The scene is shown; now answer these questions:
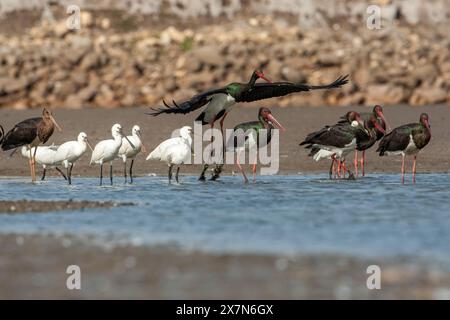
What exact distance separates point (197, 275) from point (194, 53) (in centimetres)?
2481

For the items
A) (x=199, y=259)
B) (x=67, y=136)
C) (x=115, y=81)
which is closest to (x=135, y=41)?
(x=115, y=81)

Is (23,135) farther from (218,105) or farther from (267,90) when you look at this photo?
(267,90)

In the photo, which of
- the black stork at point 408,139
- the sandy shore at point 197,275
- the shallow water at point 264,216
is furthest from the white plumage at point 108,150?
the sandy shore at point 197,275

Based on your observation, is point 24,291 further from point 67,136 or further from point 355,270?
point 67,136

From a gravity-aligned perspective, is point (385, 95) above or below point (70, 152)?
above

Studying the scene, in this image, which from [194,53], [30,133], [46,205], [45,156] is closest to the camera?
[46,205]

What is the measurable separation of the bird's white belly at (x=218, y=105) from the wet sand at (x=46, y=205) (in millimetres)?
4336

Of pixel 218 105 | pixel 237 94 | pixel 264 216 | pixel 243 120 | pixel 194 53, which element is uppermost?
pixel 194 53

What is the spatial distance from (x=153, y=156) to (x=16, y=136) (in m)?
2.27

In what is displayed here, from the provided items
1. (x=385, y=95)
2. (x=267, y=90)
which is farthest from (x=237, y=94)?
(x=385, y=95)

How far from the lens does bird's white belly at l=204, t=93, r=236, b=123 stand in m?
18.0

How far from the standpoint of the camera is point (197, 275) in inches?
358

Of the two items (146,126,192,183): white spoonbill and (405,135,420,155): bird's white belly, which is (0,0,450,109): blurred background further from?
(146,126,192,183): white spoonbill

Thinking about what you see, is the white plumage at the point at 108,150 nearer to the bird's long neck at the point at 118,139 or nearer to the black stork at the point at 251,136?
the bird's long neck at the point at 118,139
